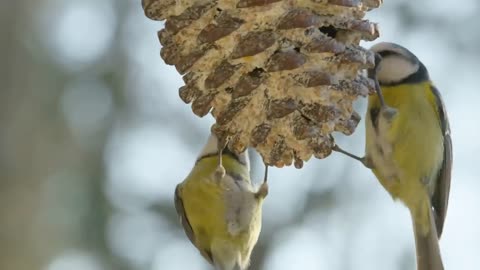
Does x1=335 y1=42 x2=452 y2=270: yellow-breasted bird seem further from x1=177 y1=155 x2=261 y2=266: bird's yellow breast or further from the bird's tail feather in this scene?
x1=177 y1=155 x2=261 y2=266: bird's yellow breast

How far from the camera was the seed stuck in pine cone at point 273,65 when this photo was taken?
177 centimetres

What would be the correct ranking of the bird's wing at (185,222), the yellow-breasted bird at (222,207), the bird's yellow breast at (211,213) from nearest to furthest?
the yellow-breasted bird at (222,207) < the bird's yellow breast at (211,213) < the bird's wing at (185,222)

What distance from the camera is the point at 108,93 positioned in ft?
17.5

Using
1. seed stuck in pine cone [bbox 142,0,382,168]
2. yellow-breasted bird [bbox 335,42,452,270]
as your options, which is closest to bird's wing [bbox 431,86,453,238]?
yellow-breasted bird [bbox 335,42,452,270]

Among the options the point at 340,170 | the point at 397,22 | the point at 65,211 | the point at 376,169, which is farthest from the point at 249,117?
the point at 340,170

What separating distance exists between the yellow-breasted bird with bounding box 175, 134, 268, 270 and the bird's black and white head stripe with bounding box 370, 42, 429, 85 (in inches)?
14.0

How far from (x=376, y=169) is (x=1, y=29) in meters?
1.16

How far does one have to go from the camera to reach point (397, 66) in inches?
103

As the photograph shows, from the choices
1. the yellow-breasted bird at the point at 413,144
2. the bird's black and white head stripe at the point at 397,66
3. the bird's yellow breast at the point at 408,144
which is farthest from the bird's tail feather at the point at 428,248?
the bird's black and white head stripe at the point at 397,66

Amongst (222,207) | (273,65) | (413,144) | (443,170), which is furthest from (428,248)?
(273,65)

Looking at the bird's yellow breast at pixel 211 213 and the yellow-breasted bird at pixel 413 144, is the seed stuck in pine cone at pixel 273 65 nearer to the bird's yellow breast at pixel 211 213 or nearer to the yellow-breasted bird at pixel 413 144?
the yellow-breasted bird at pixel 413 144

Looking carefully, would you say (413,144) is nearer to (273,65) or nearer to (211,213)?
(211,213)

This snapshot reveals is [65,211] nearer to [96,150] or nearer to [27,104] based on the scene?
[96,150]

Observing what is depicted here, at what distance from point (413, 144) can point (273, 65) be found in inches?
38.7
